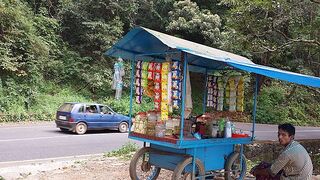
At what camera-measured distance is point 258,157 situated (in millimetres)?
12461

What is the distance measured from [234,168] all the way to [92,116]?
376 inches

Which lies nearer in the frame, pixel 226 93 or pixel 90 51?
pixel 226 93

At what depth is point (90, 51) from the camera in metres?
26.9

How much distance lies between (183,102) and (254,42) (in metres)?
8.50

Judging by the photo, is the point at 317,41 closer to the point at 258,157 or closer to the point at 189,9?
the point at 258,157

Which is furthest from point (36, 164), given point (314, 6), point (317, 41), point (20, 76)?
point (20, 76)

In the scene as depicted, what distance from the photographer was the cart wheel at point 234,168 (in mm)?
7395

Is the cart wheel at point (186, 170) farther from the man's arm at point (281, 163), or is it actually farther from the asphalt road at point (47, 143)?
the asphalt road at point (47, 143)

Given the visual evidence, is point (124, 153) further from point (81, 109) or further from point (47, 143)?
point (81, 109)

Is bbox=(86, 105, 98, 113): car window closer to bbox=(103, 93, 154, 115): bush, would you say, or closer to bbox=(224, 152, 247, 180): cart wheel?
bbox=(103, 93, 154, 115): bush

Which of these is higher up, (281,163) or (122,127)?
(281,163)

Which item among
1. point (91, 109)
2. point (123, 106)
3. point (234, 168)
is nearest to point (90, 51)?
point (123, 106)

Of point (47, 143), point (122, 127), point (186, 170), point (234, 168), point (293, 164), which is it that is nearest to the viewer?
point (293, 164)

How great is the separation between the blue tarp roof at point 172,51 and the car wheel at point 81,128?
8.62 m
